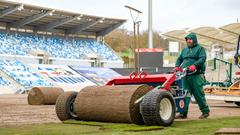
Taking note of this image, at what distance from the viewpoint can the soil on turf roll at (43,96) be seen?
17141mm

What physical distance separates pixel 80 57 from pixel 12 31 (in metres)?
8.17

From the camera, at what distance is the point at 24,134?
617 centimetres

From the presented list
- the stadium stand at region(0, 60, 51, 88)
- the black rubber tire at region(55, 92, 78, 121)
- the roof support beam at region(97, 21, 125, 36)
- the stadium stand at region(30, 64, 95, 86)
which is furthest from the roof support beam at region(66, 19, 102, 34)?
the black rubber tire at region(55, 92, 78, 121)

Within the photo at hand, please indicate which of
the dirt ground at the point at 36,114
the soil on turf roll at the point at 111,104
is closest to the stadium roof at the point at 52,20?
the dirt ground at the point at 36,114

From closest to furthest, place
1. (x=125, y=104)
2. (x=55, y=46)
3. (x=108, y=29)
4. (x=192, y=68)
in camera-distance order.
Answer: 1. (x=125, y=104)
2. (x=192, y=68)
3. (x=55, y=46)
4. (x=108, y=29)

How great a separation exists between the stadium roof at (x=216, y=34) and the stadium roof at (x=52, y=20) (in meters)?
12.4

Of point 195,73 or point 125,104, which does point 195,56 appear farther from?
point 125,104

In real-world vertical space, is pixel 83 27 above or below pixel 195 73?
above

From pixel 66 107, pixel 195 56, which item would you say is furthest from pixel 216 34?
pixel 66 107

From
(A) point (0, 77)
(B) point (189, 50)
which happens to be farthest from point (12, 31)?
(B) point (189, 50)

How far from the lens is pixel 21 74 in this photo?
4066cm

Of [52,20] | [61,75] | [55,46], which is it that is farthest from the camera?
[55,46]

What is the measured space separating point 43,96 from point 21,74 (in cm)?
2422

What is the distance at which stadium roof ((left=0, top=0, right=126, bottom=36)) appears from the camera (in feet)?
151
